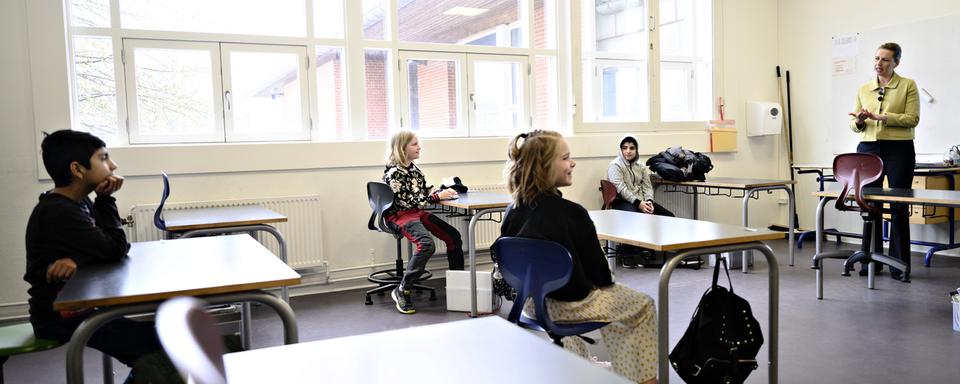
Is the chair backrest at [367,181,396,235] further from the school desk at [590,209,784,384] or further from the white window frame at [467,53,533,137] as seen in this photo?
the school desk at [590,209,784,384]

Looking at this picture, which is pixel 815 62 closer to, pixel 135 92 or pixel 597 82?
pixel 597 82

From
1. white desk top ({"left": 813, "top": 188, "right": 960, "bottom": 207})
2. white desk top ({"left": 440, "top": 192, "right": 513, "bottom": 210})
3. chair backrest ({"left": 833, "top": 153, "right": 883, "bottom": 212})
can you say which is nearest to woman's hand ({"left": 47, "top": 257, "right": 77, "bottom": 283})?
white desk top ({"left": 440, "top": 192, "right": 513, "bottom": 210})

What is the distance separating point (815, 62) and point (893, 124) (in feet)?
8.50

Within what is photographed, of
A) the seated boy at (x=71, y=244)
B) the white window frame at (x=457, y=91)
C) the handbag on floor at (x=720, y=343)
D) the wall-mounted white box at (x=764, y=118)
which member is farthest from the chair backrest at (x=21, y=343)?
the wall-mounted white box at (x=764, y=118)

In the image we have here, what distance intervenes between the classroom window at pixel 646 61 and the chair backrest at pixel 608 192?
68cm

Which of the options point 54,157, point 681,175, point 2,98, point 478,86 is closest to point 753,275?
point 681,175

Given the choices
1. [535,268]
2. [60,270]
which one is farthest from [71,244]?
[535,268]

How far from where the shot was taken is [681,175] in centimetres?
611

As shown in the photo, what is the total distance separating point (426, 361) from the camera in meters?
1.12

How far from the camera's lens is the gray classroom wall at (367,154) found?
4320 millimetres

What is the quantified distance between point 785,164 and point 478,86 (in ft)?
12.7

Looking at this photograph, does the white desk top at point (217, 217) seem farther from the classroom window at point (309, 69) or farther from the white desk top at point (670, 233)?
the white desk top at point (670, 233)

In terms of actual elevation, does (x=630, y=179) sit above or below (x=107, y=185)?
below

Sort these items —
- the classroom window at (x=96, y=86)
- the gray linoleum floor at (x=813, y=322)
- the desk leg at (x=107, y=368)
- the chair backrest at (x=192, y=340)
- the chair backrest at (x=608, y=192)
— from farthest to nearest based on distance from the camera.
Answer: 1. the chair backrest at (x=608, y=192)
2. the classroom window at (x=96, y=86)
3. the gray linoleum floor at (x=813, y=322)
4. the desk leg at (x=107, y=368)
5. the chair backrest at (x=192, y=340)
